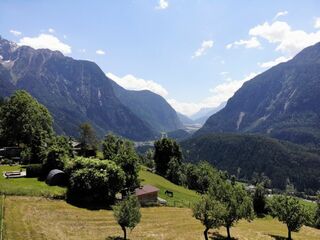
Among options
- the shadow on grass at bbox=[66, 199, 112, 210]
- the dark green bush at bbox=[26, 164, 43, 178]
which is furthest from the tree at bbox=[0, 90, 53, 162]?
the shadow on grass at bbox=[66, 199, 112, 210]

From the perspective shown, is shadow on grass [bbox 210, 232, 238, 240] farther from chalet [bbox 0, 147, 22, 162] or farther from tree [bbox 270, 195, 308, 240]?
chalet [bbox 0, 147, 22, 162]

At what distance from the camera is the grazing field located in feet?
157

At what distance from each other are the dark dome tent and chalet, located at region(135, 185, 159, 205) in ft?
49.4

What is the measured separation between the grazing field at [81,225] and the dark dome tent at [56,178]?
10.8 metres

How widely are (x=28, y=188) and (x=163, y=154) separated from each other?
89.2 meters

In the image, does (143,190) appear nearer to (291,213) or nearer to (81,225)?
(291,213)

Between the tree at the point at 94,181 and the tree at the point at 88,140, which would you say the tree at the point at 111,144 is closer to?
the tree at the point at 88,140

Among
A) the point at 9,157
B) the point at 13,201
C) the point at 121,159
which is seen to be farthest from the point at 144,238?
the point at 9,157

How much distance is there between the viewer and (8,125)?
117 m

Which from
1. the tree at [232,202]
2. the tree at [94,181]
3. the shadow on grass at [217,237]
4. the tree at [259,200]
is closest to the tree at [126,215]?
the tree at [232,202]

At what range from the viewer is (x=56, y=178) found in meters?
76.9

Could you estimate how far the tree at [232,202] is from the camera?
200 ft

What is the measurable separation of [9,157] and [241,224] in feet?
214

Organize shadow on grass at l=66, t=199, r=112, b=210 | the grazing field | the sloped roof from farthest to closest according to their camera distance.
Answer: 1. the sloped roof
2. shadow on grass at l=66, t=199, r=112, b=210
3. the grazing field
